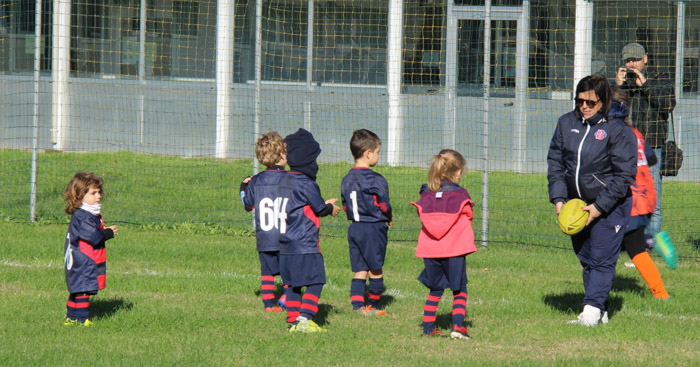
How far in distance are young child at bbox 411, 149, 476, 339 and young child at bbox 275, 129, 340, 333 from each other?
2.52 ft

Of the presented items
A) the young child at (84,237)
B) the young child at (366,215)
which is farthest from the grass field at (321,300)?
the young child at (84,237)

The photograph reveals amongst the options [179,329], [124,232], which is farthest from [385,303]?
[124,232]

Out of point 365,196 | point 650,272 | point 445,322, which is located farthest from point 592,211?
point 365,196

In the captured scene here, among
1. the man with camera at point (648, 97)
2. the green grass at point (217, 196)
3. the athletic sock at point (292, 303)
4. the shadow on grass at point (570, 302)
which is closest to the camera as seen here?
the athletic sock at point (292, 303)

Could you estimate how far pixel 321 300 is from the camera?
25.8 feet

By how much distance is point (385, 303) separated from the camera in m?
7.80

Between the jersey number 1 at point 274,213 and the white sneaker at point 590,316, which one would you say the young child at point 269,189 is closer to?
the jersey number 1 at point 274,213

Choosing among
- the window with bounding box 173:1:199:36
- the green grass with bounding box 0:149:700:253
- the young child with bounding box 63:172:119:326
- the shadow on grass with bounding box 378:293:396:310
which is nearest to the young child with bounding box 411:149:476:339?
the shadow on grass with bounding box 378:293:396:310

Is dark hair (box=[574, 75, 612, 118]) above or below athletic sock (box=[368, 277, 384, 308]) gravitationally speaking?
above

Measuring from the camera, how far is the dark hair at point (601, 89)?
6586mm

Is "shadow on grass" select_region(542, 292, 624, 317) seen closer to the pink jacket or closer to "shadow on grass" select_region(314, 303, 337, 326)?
the pink jacket

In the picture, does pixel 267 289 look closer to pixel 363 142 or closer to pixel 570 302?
pixel 363 142

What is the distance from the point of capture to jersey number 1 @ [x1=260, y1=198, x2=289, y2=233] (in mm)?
6711

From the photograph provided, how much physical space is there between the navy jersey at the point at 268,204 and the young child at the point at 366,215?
26.4 inches
